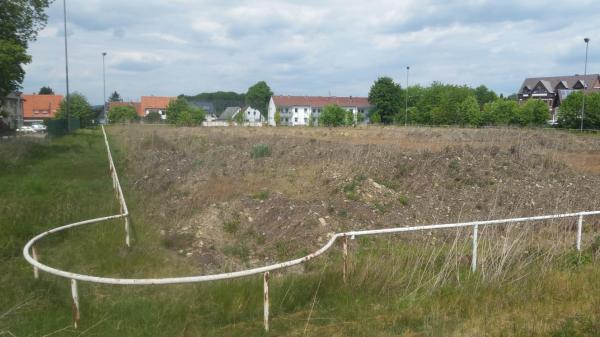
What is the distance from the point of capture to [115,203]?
12352 mm

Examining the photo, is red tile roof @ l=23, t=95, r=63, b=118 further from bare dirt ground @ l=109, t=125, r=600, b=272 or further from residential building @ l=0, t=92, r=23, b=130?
bare dirt ground @ l=109, t=125, r=600, b=272

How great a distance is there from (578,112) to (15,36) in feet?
190

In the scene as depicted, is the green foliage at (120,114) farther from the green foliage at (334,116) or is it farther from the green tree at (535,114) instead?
the green tree at (535,114)

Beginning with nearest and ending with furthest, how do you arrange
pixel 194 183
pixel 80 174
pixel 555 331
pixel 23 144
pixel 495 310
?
pixel 555 331, pixel 495 310, pixel 194 183, pixel 80 174, pixel 23 144

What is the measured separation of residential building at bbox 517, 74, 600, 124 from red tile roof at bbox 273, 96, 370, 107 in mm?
35683

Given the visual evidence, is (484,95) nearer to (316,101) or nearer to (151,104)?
(316,101)

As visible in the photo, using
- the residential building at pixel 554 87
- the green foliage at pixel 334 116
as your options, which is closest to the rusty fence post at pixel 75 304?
the green foliage at pixel 334 116

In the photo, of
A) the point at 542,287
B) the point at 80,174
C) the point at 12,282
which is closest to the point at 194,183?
the point at 80,174

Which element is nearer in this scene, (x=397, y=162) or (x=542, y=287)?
(x=542, y=287)

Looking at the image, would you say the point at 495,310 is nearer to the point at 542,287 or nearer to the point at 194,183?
the point at 542,287

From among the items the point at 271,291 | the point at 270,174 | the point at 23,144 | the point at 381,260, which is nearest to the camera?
the point at 271,291

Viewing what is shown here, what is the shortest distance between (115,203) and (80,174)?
635cm

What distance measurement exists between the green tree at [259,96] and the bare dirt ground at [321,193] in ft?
396

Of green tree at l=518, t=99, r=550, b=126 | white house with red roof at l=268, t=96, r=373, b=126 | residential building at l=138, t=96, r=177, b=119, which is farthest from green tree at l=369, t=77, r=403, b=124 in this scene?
residential building at l=138, t=96, r=177, b=119
